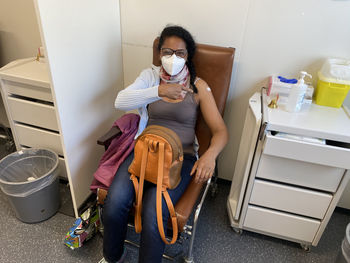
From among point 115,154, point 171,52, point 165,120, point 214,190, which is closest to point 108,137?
point 115,154

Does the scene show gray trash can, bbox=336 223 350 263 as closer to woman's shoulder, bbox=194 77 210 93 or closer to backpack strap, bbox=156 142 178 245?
backpack strap, bbox=156 142 178 245

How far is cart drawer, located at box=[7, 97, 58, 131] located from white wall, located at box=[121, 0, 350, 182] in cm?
68

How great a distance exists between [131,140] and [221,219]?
817mm

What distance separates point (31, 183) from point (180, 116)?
2.97 ft

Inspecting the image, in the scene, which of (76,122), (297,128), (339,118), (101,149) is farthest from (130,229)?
(339,118)

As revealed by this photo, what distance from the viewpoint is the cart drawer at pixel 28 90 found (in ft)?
5.24

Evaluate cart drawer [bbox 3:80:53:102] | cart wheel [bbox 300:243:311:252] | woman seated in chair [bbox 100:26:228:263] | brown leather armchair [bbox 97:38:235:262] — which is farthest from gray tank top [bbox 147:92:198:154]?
cart wheel [bbox 300:243:311:252]

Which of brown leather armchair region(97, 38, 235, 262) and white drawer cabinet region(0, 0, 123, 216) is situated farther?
brown leather armchair region(97, 38, 235, 262)

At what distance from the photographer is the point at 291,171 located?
1322 millimetres

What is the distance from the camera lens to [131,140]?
4.73 feet

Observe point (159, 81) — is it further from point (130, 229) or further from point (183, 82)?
point (130, 229)

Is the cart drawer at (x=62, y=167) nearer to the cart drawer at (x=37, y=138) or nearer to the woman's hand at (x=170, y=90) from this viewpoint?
the cart drawer at (x=37, y=138)

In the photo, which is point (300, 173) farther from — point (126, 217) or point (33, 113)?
point (33, 113)

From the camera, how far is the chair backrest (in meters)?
1.46
